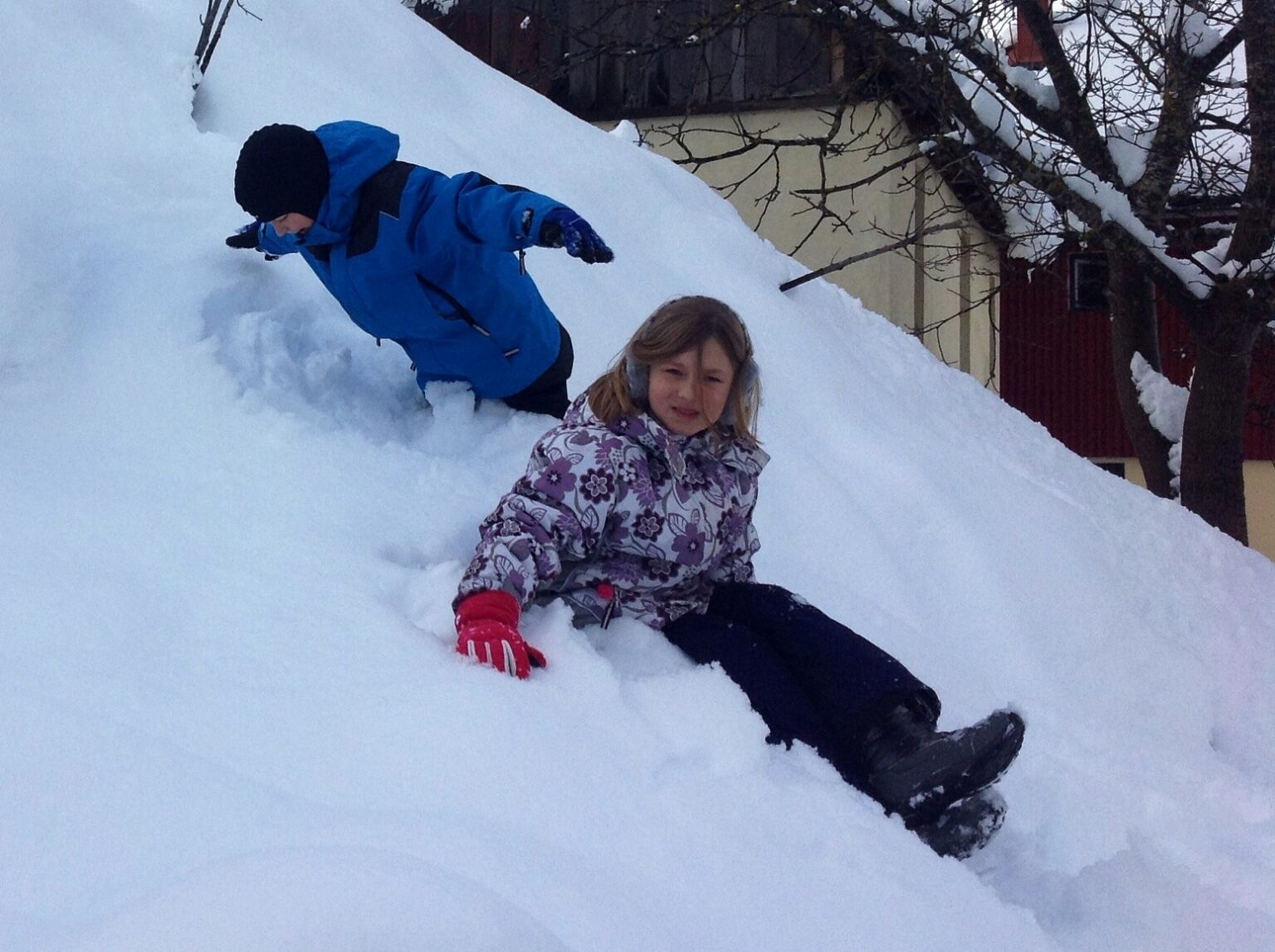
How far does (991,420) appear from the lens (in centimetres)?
479

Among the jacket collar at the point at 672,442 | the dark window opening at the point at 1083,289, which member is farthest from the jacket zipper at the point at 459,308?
the dark window opening at the point at 1083,289

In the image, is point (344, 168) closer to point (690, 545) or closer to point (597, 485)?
point (597, 485)

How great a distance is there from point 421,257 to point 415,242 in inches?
1.4

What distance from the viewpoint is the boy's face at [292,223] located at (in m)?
2.60

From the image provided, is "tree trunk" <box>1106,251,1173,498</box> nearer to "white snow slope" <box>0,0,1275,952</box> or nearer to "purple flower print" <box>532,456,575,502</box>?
"white snow slope" <box>0,0,1275,952</box>

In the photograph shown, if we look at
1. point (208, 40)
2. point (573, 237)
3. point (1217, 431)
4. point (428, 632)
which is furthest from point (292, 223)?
point (1217, 431)

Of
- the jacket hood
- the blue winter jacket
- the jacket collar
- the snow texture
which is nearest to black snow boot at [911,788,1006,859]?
the jacket collar

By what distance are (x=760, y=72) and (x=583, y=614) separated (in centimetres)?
688

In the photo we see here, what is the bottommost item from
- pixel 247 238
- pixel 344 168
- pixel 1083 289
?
pixel 247 238

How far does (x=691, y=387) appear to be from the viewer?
217 centimetres

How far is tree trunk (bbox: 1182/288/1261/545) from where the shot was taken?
18.9 feet

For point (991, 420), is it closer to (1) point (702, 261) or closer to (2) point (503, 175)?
(1) point (702, 261)

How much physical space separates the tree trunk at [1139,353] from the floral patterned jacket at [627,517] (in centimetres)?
506

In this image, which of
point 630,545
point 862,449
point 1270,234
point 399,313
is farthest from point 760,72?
point 630,545
